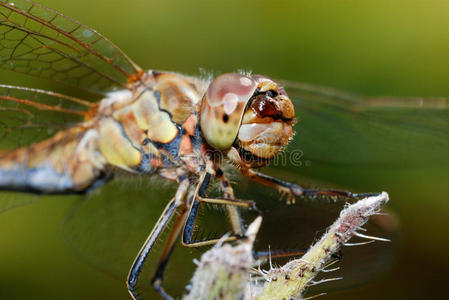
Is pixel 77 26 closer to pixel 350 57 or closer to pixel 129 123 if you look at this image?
pixel 129 123

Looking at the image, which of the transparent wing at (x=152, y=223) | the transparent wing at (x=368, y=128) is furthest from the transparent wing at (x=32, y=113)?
the transparent wing at (x=368, y=128)

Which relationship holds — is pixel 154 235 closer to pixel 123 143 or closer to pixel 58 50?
pixel 123 143

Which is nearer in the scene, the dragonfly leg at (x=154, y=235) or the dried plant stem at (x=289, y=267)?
the dried plant stem at (x=289, y=267)

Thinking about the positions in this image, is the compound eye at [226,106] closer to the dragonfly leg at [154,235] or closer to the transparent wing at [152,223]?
the dragonfly leg at [154,235]

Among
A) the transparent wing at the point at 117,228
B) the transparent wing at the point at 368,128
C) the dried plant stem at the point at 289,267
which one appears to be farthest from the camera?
the transparent wing at the point at 117,228

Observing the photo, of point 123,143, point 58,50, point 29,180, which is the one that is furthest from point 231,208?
point 29,180
